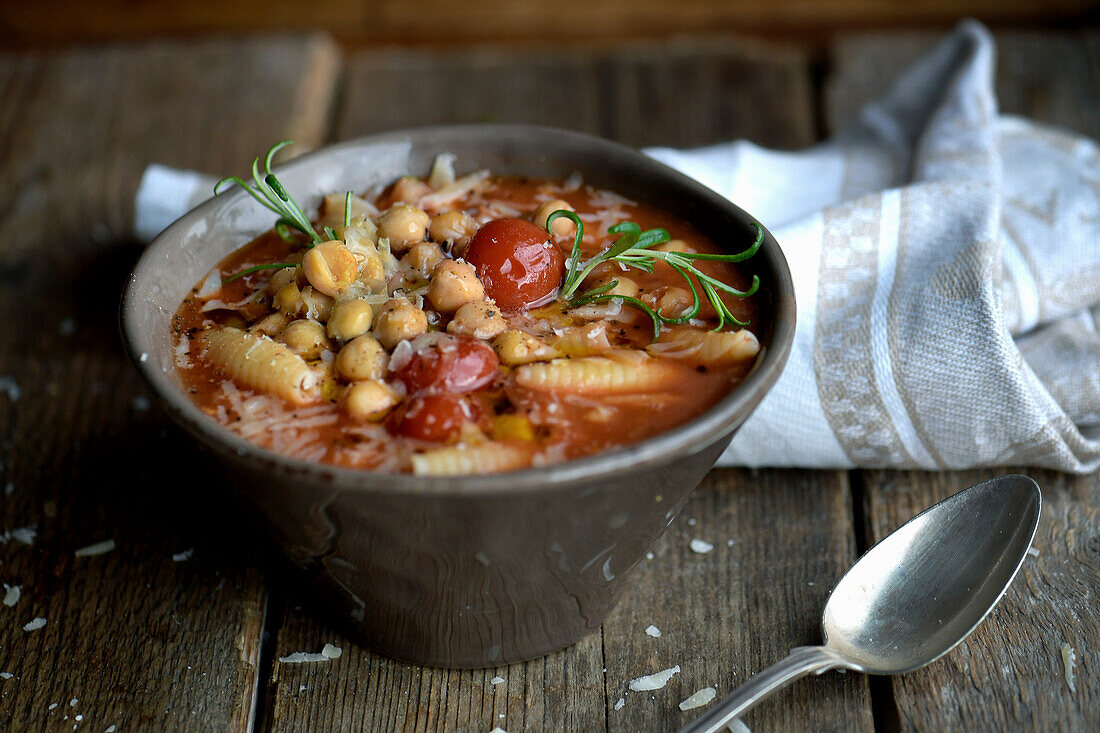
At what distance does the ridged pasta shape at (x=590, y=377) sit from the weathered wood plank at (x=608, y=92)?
1788mm

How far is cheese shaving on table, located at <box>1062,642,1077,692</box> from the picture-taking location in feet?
6.18

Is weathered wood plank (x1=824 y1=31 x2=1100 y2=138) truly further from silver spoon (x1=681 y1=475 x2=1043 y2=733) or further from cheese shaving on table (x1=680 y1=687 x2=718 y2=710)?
cheese shaving on table (x1=680 y1=687 x2=718 y2=710)

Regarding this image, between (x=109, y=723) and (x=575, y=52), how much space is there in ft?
9.08

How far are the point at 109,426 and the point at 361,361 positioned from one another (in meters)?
1.07

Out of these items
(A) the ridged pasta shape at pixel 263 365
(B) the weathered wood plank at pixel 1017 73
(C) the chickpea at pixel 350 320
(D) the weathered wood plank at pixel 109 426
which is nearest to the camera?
(A) the ridged pasta shape at pixel 263 365

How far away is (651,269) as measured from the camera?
2.03 meters

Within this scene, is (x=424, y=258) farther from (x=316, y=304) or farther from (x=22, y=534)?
(x=22, y=534)

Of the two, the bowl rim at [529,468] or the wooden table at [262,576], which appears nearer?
the bowl rim at [529,468]

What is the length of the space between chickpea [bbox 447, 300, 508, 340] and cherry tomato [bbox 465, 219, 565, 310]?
0.09m

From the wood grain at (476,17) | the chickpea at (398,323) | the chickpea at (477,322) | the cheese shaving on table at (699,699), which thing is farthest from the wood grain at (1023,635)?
the wood grain at (476,17)

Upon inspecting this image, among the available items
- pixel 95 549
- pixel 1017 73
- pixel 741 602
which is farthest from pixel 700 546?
pixel 1017 73

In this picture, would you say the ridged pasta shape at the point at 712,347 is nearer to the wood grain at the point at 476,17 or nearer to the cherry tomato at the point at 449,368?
the cherry tomato at the point at 449,368

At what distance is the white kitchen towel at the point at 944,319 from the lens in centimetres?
223

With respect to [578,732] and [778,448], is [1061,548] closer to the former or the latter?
[778,448]
